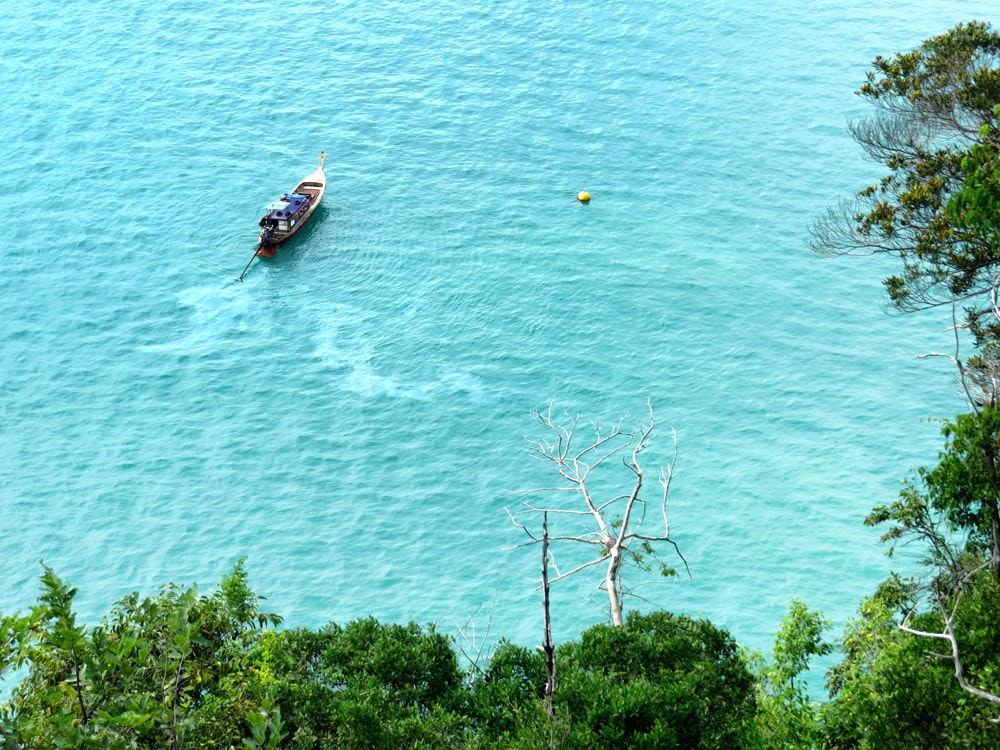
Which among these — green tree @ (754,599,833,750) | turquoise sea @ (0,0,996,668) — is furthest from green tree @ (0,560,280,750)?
turquoise sea @ (0,0,996,668)

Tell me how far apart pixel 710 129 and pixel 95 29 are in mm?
39843

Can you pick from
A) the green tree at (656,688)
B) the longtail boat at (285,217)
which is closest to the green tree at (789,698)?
the green tree at (656,688)

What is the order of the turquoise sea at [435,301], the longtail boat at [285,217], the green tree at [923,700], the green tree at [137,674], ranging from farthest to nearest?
1. the longtail boat at [285,217]
2. the turquoise sea at [435,301]
3. the green tree at [923,700]
4. the green tree at [137,674]

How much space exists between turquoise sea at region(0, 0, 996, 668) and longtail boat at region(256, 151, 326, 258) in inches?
33.4

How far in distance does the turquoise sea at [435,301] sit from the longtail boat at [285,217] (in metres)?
0.85

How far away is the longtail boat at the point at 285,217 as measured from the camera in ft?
163

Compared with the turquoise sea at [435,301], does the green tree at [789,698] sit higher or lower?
lower

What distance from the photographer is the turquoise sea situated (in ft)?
115

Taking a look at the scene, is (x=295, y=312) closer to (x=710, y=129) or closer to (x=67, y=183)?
(x=67, y=183)

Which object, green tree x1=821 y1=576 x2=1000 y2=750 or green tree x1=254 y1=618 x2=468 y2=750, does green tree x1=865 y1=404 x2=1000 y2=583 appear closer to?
green tree x1=821 y1=576 x2=1000 y2=750

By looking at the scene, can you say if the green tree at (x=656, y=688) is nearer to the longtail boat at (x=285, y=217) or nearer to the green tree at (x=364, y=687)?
the green tree at (x=364, y=687)

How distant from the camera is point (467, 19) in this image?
71.6m

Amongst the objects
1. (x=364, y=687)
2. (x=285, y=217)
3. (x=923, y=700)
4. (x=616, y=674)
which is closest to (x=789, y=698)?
(x=616, y=674)

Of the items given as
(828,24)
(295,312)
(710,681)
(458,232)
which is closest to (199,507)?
(295,312)
